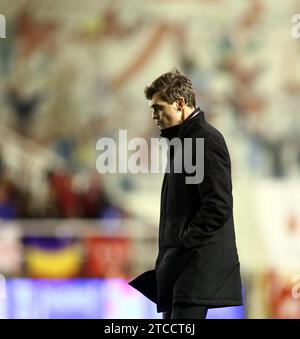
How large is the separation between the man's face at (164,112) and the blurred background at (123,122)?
675cm

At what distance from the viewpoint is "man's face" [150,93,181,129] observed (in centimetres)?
274

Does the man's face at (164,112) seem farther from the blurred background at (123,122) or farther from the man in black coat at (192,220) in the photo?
the blurred background at (123,122)

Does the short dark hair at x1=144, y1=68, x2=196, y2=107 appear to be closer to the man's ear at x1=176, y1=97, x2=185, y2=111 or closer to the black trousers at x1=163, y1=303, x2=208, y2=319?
the man's ear at x1=176, y1=97, x2=185, y2=111

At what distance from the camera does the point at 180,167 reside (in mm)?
2689

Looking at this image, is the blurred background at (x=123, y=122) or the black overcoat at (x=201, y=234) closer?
the black overcoat at (x=201, y=234)

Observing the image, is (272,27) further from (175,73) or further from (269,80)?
(175,73)

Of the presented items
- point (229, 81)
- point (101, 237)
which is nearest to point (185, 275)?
point (101, 237)

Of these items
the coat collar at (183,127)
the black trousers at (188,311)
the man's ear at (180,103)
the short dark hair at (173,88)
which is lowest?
the black trousers at (188,311)

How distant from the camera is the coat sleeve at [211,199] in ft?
8.66

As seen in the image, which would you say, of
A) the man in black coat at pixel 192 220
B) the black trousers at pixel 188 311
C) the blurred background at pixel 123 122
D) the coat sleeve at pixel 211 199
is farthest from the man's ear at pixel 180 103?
the blurred background at pixel 123 122

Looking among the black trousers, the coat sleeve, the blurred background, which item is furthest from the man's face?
the blurred background

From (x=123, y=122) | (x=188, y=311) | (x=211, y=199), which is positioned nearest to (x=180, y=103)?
(x=211, y=199)

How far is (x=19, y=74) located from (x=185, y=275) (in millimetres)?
8061

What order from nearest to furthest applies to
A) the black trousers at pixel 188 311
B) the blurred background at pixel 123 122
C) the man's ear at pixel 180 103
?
1. the black trousers at pixel 188 311
2. the man's ear at pixel 180 103
3. the blurred background at pixel 123 122
